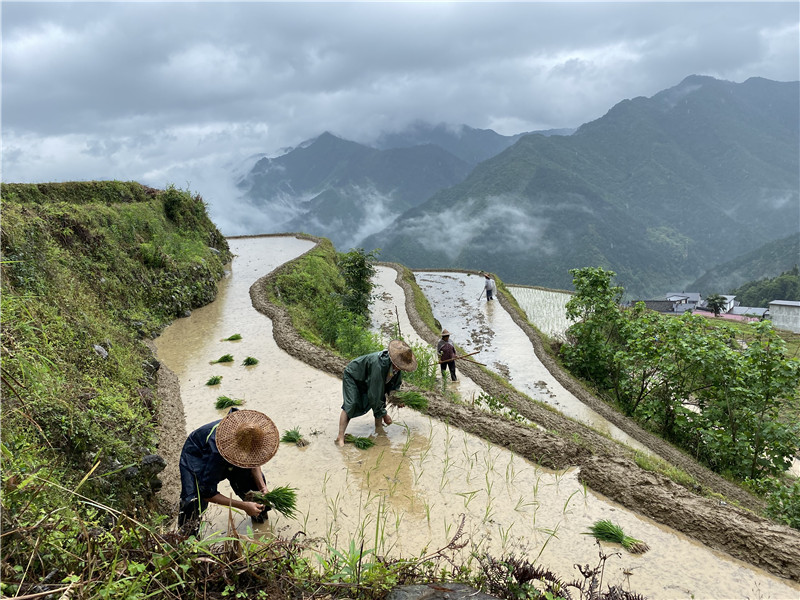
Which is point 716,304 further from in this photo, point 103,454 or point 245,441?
point 103,454

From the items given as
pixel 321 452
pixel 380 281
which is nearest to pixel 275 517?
pixel 321 452

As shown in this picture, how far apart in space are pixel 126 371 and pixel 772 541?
349 inches

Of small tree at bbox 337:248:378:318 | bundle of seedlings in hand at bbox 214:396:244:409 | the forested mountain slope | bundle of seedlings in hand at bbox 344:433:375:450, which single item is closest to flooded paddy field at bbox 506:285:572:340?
small tree at bbox 337:248:378:318

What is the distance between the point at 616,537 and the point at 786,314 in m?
65.5

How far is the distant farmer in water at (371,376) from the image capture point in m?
5.96

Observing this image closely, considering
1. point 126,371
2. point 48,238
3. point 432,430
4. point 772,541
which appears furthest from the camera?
point 48,238

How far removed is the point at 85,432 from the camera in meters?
4.80

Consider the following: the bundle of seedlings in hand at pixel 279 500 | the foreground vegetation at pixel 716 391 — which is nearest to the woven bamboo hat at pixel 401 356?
the bundle of seedlings in hand at pixel 279 500

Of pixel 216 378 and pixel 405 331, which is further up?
pixel 216 378

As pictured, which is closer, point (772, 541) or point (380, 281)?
point (772, 541)

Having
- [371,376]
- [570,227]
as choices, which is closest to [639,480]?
[371,376]

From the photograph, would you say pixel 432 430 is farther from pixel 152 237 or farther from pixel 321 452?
pixel 152 237

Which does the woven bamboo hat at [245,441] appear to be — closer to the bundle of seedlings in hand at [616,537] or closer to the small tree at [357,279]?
the bundle of seedlings in hand at [616,537]

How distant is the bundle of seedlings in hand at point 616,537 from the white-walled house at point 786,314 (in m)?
63.0
